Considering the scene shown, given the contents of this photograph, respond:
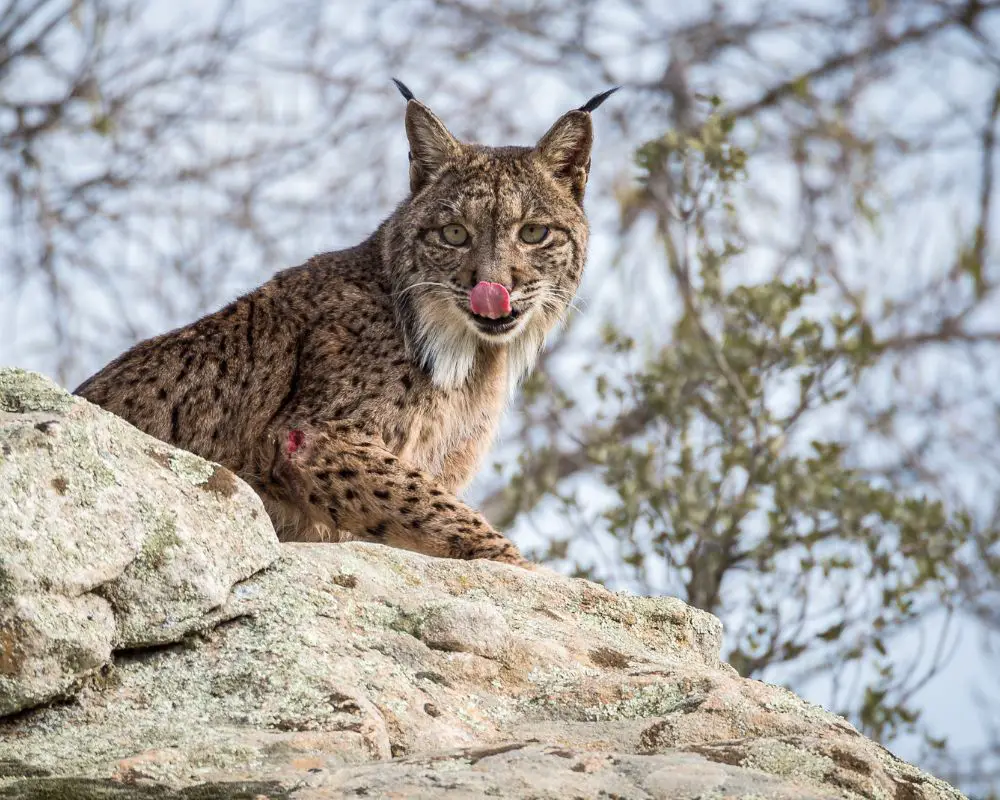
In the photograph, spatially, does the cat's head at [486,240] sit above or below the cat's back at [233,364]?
above

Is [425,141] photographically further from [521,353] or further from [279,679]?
[279,679]

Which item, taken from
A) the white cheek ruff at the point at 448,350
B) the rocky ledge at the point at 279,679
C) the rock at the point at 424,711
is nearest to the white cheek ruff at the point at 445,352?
the white cheek ruff at the point at 448,350

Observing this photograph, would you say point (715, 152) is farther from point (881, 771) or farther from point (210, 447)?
point (881, 771)

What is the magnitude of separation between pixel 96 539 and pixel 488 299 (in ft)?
10.6

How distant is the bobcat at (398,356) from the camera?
6.18 metres

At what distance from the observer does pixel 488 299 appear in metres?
6.68

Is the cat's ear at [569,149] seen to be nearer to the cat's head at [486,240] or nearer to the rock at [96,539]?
the cat's head at [486,240]

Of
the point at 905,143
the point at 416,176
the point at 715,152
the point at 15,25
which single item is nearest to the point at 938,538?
the point at 715,152

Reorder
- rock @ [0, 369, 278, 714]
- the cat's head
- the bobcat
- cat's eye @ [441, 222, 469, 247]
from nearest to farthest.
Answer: rock @ [0, 369, 278, 714] → the bobcat → the cat's head → cat's eye @ [441, 222, 469, 247]

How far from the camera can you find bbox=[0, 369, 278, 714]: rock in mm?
3529

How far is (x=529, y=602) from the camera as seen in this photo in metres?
4.81

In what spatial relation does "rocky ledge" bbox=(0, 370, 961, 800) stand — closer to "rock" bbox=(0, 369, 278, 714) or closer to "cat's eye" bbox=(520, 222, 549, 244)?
"rock" bbox=(0, 369, 278, 714)

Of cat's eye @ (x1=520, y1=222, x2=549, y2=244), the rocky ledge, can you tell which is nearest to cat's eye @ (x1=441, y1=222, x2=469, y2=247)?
cat's eye @ (x1=520, y1=222, x2=549, y2=244)

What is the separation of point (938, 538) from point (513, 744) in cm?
630
